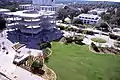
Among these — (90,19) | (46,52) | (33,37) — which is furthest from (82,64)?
(90,19)

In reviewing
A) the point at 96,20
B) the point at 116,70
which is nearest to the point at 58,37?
the point at 116,70

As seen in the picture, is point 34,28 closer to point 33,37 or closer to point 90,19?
point 33,37

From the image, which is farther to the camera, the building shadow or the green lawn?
the building shadow

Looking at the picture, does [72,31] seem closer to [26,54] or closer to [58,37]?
[58,37]

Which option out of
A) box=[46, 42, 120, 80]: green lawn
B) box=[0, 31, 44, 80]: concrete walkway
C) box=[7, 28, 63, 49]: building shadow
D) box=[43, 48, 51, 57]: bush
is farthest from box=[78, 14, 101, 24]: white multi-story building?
box=[0, 31, 44, 80]: concrete walkway

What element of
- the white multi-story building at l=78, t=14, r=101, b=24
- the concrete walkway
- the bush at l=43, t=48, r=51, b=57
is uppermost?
the concrete walkway

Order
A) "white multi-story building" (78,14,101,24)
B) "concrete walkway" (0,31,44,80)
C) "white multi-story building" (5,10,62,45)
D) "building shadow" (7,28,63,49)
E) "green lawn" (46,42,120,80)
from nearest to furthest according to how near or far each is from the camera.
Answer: "concrete walkway" (0,31,44,80), "green lawn" (46,42,120,80), "building shadow" (7,28,63,49), "white multi-story building" (5,10,62,45), "white multi-story building" (78,14,101,24)

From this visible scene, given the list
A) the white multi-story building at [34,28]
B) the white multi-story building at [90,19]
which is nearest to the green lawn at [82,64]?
the white multi-story building at [34,28]

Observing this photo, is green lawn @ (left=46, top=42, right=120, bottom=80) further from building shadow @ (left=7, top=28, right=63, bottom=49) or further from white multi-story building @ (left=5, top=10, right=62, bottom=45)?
white multi-story building @ (left=5, top=10, right=62, bottom=45)

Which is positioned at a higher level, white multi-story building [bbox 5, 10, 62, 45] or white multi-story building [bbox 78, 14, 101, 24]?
white multi-story building [bbox 5, 10, 62, 45]

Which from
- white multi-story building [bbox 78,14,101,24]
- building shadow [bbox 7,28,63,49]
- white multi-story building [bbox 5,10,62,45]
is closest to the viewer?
building shadow [bbox 7,28,63,49]
